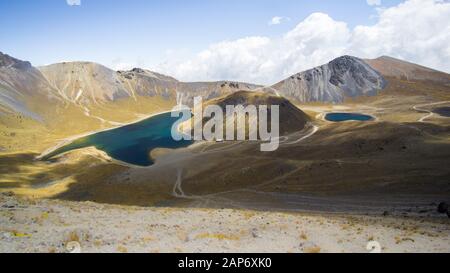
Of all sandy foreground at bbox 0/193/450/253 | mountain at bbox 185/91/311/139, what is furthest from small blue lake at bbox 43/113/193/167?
sandy foreground at bbox 0/193/450/253

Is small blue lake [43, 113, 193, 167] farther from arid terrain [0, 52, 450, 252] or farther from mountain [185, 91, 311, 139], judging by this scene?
mountain [185, 91, 311, 139]

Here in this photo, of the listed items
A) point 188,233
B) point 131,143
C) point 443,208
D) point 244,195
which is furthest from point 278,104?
point 188,233

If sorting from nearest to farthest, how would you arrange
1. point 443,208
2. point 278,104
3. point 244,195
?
1. point 443,208
2. point 244,195
3. point 278,104

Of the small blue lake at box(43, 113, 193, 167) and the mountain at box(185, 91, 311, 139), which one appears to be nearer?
the small blue lake at box(43, 113, 193, 167)

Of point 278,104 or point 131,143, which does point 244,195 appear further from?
point 131,143
